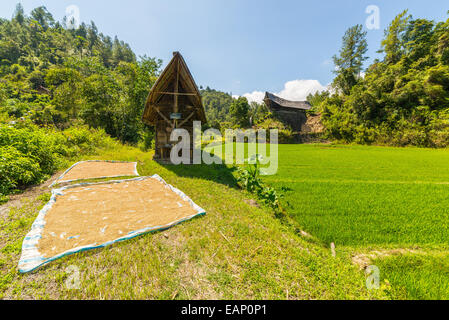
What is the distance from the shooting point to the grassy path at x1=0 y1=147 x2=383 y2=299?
155 centimetres

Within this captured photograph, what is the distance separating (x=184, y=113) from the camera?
820cm

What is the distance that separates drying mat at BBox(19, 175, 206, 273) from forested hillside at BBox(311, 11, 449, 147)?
77.5 ft

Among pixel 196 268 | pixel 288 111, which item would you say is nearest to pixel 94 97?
pixel 196 268

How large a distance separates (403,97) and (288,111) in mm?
13042

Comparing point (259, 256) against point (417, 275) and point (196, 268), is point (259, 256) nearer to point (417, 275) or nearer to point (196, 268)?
point (196, 268)

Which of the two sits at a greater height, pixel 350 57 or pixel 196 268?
pixel 350 57

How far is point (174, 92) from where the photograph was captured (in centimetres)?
753

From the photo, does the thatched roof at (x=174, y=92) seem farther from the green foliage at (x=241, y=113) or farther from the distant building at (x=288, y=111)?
the green foliage at (x=241, y=113)

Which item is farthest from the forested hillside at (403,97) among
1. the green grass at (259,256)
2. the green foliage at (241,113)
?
the green grass at (259,256)

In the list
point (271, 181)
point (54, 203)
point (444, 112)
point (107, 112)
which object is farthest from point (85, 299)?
point (444, 112)

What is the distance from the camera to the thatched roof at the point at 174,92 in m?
6.89

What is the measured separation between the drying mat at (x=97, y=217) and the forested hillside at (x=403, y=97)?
23613mm

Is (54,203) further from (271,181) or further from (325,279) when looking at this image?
(271,181)

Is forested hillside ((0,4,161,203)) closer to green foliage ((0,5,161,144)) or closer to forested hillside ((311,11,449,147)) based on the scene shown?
green foliage ((0,5,161,144))
